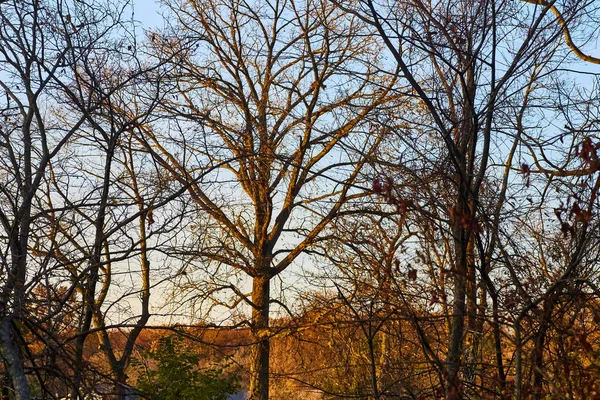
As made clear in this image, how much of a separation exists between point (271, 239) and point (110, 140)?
40.9 feet

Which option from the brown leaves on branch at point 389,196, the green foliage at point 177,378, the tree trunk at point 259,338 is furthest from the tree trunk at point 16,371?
the tree trunk at point 259,338

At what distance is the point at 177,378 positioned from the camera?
1504 centimetres

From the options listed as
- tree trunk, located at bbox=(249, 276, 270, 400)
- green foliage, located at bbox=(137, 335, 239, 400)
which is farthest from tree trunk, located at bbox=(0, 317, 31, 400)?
tree trunk, located at bbox=(249, 276, 270, 400)

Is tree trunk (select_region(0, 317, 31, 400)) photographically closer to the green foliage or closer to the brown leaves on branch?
the brown leaves on branch

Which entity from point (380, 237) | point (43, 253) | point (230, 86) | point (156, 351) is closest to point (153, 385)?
Answer: point (156, 351)

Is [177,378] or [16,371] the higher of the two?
[177,378]

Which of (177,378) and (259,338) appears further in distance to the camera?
(259,338)

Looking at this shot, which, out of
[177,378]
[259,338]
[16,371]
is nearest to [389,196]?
[16,371]

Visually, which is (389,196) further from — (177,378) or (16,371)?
(177,378)

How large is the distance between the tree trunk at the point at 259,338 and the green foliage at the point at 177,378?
1069 millimetres

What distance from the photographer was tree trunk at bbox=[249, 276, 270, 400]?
16.6 meters

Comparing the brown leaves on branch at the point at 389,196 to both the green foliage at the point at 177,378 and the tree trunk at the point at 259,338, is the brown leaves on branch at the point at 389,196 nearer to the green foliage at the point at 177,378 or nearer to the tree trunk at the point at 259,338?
the green foliage at the point at 177,378

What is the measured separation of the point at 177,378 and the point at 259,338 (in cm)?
214

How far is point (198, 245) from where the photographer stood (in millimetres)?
9102
